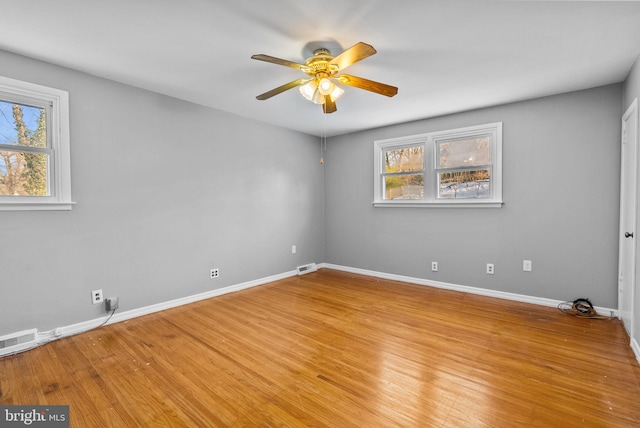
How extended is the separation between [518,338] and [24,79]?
15.8 ft

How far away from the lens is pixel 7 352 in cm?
237

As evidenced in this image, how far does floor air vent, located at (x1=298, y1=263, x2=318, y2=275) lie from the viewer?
5.09 meters

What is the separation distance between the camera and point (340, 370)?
2139 mm

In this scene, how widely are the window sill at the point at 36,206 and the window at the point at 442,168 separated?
3895mm

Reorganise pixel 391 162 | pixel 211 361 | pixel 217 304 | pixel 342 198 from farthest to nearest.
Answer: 1. pixel 342 198
2. pixel 391 162
3. pixel 217 304
4. pixel 211 361

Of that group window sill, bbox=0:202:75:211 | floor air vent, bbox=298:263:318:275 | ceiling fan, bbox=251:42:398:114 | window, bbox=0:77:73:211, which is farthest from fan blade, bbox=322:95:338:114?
floor air vent, bbox=298:263:318:275

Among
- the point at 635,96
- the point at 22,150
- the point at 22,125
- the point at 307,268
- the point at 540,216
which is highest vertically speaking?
the point at 635,96

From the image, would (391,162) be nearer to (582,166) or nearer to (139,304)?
(582,166)

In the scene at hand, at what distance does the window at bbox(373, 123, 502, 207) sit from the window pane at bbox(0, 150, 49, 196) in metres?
4.06

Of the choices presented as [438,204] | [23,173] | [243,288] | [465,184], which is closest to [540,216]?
[465,184]

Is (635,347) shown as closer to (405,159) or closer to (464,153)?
(464,153)

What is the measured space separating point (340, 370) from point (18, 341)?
8.70ft

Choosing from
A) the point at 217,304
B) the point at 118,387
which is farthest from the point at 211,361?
the point at 217,304

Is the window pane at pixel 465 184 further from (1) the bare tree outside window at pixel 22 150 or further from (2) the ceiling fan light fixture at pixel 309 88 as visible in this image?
(1) the bare tree outside window at pixel 22 150
